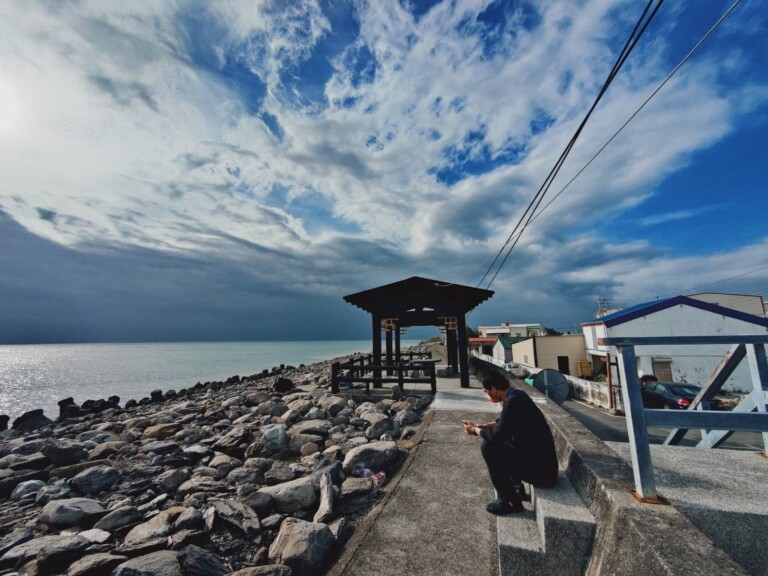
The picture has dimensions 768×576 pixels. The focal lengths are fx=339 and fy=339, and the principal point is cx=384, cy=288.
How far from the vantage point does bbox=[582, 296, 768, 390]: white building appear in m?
19.5

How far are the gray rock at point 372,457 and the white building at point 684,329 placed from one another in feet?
61.1

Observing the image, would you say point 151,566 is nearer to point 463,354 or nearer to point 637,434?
point 637,434

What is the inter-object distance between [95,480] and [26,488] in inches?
51.7

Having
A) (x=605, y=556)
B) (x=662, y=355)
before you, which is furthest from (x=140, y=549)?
(x=662, y=355)

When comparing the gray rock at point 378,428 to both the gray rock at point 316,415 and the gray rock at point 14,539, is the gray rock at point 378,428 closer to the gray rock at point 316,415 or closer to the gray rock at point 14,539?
the gray rock at point 316,415

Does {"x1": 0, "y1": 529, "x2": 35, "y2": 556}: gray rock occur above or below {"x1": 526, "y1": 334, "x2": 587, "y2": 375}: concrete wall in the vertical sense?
below

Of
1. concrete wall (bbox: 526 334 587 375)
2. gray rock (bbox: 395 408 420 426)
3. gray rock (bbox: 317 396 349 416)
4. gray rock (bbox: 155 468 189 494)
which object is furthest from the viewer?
concrete wall (bbox: 526 334 587 375)

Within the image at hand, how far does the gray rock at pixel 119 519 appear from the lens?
430cm

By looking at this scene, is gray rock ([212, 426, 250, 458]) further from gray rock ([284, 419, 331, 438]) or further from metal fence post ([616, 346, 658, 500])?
metal fence post ([616, 346, 658, 500])

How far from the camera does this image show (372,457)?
5367 mm

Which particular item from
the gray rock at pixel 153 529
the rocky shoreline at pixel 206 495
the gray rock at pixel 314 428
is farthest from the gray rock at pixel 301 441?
the gray rock at pixel 153 529

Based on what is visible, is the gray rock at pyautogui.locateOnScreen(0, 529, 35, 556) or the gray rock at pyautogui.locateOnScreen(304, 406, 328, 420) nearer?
the gray rock at pyautogui.locateOnScreen(0, 529, 35, 556)

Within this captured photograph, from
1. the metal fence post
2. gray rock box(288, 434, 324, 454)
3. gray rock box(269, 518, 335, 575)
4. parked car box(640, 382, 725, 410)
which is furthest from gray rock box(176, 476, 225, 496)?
parked car box(640, 382, 725, 410)

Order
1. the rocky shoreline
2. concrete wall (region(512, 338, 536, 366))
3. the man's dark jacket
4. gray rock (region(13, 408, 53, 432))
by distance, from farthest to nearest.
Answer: concrete wall (region(512, 338, 536, 366)) < gray rock (region(13, 408, 53, 432)) < the rocky shoreline < the man's dark jacket
